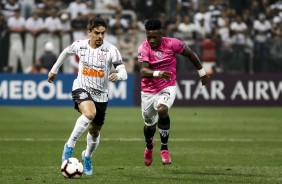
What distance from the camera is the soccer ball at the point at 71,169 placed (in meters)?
11.1

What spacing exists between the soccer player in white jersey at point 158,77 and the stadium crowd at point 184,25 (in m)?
15.3

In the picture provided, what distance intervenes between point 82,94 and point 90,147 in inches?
32.1

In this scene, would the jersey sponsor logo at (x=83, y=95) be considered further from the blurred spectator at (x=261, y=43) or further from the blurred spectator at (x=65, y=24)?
the blurred spectator at (x=65, y=24)

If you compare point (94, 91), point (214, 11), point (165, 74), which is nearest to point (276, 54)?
point (214, 11)

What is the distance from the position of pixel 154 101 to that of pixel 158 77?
59 centimetres

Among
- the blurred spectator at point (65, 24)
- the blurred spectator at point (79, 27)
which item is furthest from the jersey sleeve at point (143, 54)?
the blurred spectator at point (65, 24)

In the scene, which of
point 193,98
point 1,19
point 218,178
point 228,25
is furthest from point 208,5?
point 218,178

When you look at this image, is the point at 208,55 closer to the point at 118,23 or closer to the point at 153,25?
the point at 118,23

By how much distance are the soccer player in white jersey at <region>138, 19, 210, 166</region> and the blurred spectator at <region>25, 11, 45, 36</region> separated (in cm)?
1639

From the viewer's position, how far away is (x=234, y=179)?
1128 cm

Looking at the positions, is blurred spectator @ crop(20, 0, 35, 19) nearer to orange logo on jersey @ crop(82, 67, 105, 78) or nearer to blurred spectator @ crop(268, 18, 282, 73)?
blurred spectator @ crop(268, 18, 282, 73)

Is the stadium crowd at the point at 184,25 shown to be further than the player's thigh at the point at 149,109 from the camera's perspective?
Yes

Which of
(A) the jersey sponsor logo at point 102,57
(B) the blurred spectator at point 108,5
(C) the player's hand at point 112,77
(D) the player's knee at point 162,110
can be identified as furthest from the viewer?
(B) the blurred spectator at point 108,5

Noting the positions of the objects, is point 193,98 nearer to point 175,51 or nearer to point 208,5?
point 208,5
